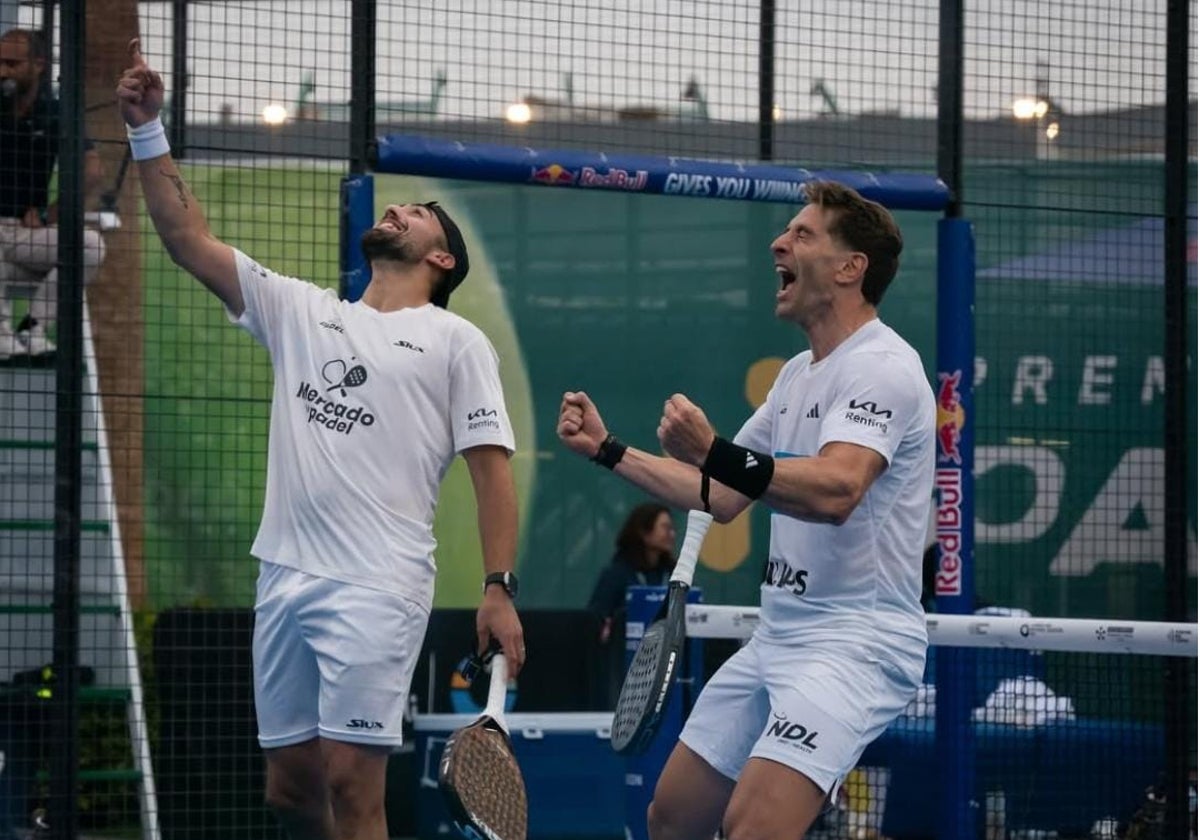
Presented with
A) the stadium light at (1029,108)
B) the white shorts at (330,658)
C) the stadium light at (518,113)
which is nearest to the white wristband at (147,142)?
the white shorts at (330,658)

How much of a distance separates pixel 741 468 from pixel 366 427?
4.16 ft

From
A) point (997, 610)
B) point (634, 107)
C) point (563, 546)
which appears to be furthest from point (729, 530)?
point (634, 107)

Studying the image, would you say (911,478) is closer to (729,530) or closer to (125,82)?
(125,82)

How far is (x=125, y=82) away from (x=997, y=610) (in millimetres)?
5084

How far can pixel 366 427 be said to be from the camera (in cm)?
562

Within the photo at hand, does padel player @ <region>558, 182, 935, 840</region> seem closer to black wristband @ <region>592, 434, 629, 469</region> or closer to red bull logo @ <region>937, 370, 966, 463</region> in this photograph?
black wristband @ <region>592, 434, 629, 469</region>

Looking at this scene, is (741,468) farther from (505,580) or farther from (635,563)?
(635,563)

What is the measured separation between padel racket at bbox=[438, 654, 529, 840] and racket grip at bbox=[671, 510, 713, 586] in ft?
1.80

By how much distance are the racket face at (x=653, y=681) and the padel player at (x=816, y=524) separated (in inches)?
7.7

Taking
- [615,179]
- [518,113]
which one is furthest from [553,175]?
[518,113]

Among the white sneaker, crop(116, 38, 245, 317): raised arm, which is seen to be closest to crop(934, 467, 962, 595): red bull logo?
crop(116, 38, 245, 317): raised arm

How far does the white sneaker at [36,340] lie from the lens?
796 cm

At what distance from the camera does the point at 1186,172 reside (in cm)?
852

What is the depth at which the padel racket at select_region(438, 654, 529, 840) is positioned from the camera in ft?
16.5
